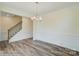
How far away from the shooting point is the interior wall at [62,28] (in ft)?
14.5

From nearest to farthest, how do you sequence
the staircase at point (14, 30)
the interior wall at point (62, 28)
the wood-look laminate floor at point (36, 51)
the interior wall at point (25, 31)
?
the wood-look laminate floor at point (36, 51), the interior wall at point (62, 28), the interior wall at point (25, 31), the staircase at point (14, 30)

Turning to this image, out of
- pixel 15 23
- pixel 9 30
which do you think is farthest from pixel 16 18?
pixel 9 30

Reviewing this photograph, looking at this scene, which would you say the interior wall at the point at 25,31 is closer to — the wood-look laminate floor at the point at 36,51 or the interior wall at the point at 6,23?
the interior wall at the point at 6,23

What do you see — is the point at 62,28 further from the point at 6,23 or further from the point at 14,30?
the point at 6,23

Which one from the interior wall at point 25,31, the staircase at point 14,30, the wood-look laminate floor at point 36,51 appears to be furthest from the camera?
the staircase at point 14,30

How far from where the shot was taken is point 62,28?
199 inches

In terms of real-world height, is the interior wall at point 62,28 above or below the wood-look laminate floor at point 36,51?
above

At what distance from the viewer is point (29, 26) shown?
7973mm

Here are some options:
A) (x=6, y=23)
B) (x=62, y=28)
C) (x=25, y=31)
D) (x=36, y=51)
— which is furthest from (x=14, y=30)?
(x=62, y=28)

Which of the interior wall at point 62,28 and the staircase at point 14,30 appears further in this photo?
the staircase at point 14,30

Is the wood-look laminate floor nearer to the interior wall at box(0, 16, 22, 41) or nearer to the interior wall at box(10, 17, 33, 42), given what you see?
the interior wall at box(10, 17, 33, 42)

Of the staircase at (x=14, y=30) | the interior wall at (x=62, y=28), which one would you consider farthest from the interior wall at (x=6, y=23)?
the interior wall at (x=62, y=28)

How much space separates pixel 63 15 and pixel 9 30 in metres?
4.28

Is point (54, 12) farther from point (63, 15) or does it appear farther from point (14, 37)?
point (14, 37)
